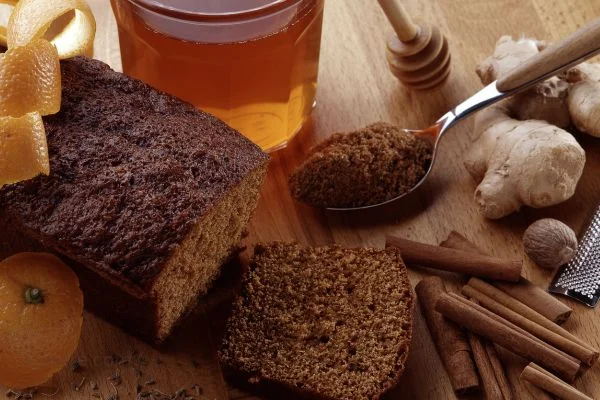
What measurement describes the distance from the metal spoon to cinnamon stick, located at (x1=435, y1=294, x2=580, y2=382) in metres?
0.47

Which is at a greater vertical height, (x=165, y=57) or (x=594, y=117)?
(x=165, y=57)

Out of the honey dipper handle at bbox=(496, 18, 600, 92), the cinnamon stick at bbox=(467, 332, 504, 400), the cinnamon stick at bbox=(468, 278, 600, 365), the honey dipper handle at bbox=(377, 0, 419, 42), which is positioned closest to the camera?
the cinnamon stick at bbox=(467, 332, 504, 400)

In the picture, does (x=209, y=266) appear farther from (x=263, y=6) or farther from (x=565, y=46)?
(x=565, y=46)

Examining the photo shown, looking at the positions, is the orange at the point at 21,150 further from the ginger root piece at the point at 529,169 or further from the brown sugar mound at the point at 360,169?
the ginger root piece at the point at 529,169

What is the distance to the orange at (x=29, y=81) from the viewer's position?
9.17 feet

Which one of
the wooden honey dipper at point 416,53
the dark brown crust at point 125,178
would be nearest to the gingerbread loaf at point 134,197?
the dark brown crust at point 125,178

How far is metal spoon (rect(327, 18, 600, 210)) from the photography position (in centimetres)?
327

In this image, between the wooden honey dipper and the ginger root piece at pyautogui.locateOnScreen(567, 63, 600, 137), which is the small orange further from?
the ginger root piece at pyautogui.locateOnScreen(567, 63, 600, 137)

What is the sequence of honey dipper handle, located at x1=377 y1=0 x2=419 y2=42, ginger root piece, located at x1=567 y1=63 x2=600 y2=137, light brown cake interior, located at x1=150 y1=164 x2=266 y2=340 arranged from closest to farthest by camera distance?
light brown cake interior, located at x1=150 y1=164 x2=266 y2=340
ginger root piece, located at x1=567 y1=63 x2=600 y2=137
honey dipper handle, located at x1=377 y1=0 x2=419 y2=42

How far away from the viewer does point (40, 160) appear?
2.74 meters

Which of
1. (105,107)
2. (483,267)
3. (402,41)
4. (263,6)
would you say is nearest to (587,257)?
(483,267)

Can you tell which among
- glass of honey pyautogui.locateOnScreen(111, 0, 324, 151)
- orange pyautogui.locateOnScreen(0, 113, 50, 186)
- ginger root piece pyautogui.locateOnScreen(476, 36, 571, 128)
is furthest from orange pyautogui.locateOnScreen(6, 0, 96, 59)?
ginger root piece pyautogui.locateOnScreen(476, 36, 571, 128)

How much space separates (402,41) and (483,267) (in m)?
0.87

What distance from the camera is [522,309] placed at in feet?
10.2
